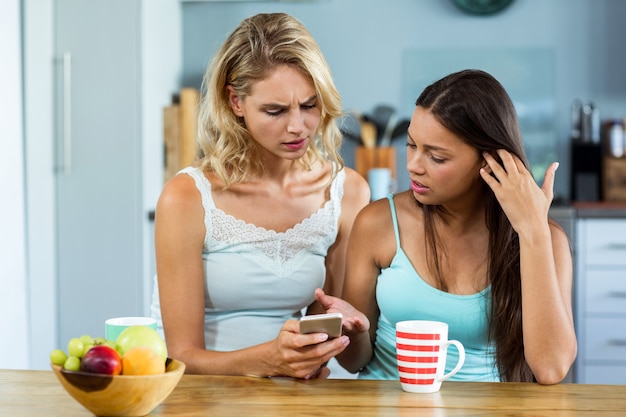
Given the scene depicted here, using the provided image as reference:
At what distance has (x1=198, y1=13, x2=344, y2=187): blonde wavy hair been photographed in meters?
1.97

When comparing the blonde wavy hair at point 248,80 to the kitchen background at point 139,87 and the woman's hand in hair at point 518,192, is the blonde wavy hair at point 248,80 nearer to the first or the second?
the woman's hand in hair at point 518,192

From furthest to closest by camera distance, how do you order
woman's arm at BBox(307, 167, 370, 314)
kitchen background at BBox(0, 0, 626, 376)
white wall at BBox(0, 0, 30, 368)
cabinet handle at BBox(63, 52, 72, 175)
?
cabinet handle at BBox(63, 52, 72, 175), kitchen background at BBox(0, 0, 626, 376), white wall at BBox(0, 0, 30, 368), woman's arm at BBox(307, 167, 370, 314)

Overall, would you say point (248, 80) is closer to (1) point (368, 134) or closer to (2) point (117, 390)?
(2) point (117, 390)

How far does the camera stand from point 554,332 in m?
1.70

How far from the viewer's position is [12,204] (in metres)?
3.57

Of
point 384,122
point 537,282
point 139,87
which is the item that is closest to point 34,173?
point 139,87

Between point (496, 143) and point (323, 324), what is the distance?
1.73 ft

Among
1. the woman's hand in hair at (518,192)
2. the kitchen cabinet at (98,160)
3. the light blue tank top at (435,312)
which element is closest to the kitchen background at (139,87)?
the kitchen cabinet at (98,160)

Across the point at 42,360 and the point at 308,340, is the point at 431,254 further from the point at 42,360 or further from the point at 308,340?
the point at 42,360

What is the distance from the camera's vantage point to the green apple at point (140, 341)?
4.53 ft

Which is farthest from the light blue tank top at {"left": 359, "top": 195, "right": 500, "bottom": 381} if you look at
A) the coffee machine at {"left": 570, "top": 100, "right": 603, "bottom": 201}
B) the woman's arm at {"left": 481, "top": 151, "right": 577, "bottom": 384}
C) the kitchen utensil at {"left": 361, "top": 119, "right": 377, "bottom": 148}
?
the coffee machine at {"left": 570, "top": 100, "right": 603, "bottom": 201}

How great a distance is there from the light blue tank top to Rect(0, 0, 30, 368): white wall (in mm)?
2020

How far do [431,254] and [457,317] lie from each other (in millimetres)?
150

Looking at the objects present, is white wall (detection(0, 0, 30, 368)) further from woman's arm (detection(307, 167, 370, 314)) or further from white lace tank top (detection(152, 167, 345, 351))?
woman's arm (detection(307, 167, 370, 314))
